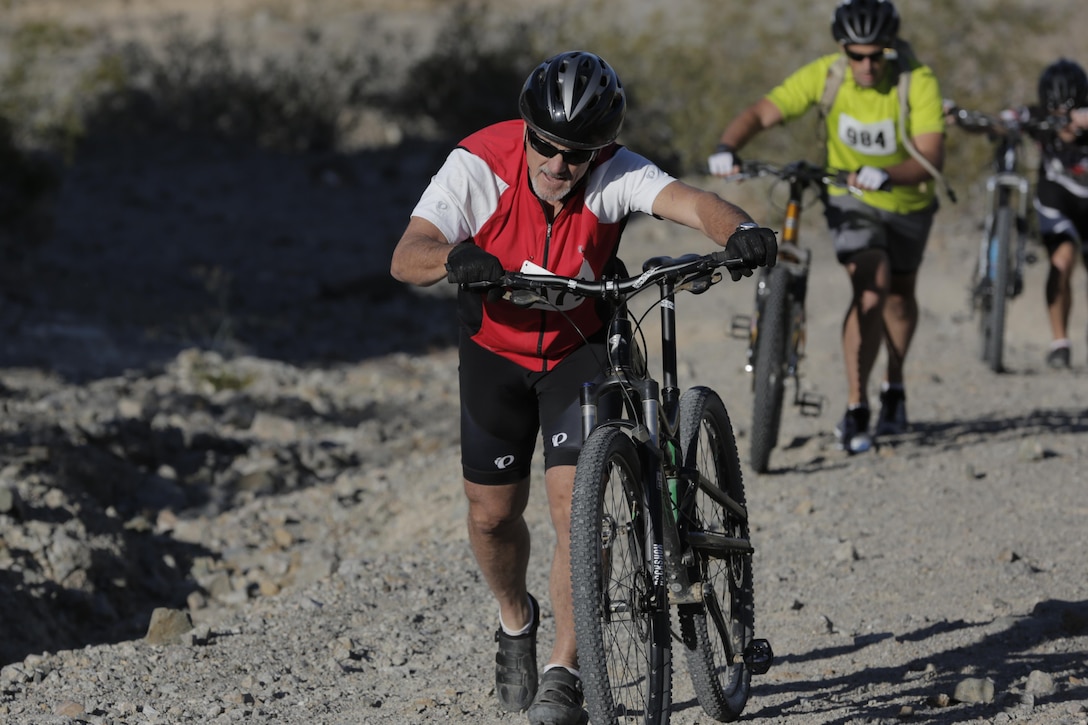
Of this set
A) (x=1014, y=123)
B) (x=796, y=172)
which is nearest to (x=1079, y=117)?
(x=1014, y=123)

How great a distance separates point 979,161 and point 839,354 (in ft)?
20.4

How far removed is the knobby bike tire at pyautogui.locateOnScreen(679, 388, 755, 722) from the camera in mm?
3959

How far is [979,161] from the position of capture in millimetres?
15328

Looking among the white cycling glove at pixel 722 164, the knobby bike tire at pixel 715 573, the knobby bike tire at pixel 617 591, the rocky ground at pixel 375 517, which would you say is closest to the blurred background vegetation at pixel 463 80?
the rocky ground at pixel 375 517

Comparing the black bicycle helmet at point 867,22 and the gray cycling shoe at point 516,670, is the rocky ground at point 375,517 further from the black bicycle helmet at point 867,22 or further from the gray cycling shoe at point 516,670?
the black bicycle helmet at point 867,22

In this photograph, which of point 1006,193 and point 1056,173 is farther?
point 1056,173

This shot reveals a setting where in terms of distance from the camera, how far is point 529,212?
13.1ft

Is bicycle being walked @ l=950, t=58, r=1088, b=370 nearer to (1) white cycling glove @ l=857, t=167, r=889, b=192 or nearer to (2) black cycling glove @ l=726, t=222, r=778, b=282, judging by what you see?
(1) white cycling glove @ l=857, t=167, r=889, b=192

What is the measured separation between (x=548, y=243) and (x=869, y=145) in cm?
361

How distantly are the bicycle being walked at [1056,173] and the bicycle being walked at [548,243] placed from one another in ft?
18.5

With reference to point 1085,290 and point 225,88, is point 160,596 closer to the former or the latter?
point 1085,290

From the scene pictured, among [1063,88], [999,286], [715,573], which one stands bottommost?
[715,573]

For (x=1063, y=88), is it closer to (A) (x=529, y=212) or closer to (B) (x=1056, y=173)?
(B) (x=1056, y=173)

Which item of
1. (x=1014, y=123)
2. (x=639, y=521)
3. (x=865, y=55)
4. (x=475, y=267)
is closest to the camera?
(x=475, y=267)
